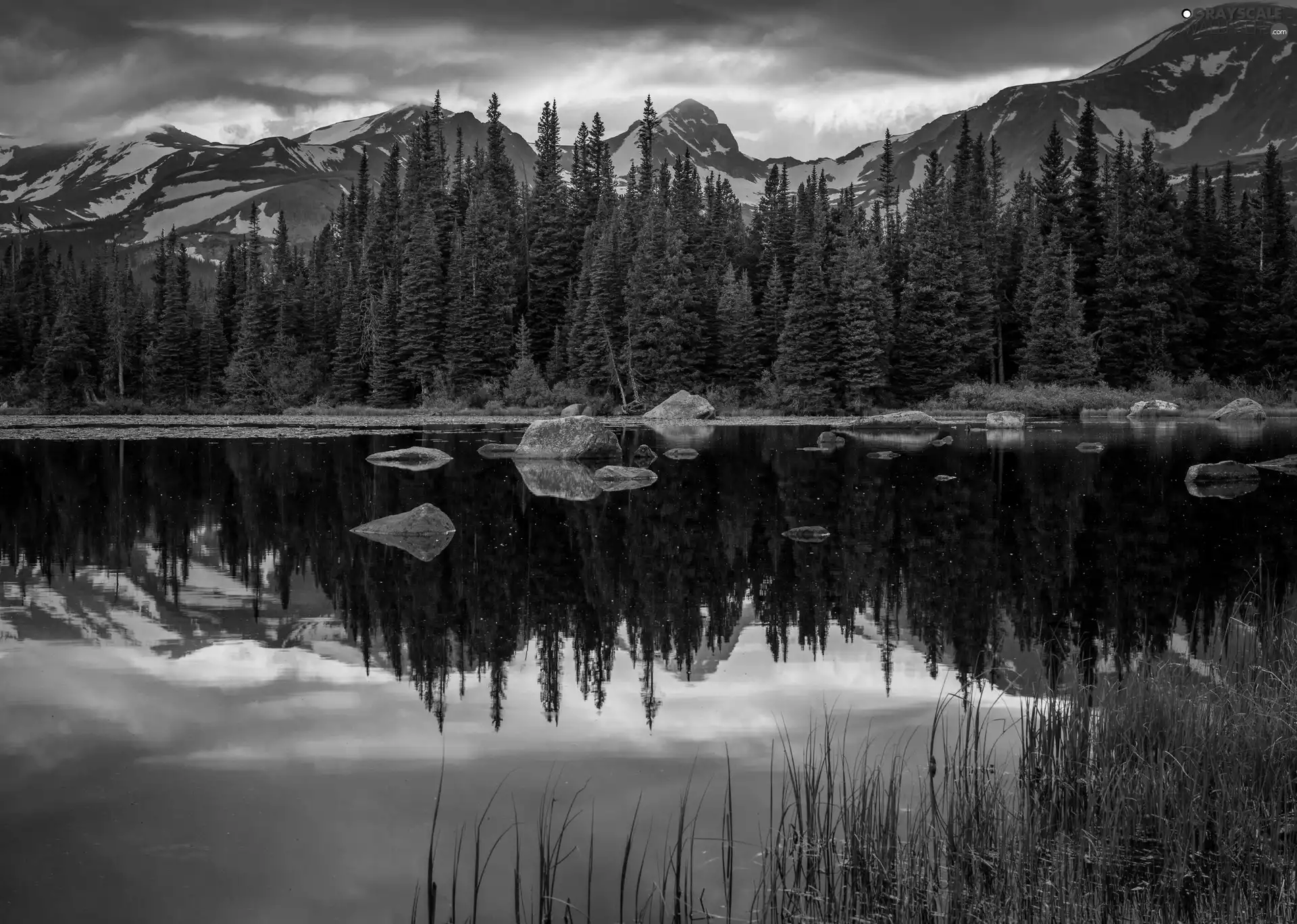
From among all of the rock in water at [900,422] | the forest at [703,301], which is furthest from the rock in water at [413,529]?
the forest at [703,301]

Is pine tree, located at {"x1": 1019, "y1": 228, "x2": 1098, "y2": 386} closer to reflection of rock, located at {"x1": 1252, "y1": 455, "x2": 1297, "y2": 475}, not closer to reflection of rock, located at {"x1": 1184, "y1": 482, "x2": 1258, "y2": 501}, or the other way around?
reflection of rock, located at {"x1": 1252, "y1": 455, "x2": 1297, "y2": 475}

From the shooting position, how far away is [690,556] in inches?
637

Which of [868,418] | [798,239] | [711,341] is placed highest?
[798,239]

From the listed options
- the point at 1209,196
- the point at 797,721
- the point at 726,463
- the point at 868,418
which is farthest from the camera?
the point at 1209,196

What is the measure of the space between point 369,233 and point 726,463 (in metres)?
68.0

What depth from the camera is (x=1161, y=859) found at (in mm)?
5344

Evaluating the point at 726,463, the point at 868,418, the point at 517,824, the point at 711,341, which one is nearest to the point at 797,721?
the point at 517,824

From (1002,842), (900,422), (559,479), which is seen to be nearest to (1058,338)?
(900,422)

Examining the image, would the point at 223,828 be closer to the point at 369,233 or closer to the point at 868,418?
the point at 868,418

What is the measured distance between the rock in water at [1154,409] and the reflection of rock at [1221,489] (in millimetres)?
36240

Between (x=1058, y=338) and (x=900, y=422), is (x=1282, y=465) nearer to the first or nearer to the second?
(x=900, y=422)

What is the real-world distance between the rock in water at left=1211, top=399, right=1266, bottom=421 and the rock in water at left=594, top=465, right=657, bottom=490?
131 ft

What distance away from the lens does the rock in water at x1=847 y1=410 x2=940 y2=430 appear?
176 feet

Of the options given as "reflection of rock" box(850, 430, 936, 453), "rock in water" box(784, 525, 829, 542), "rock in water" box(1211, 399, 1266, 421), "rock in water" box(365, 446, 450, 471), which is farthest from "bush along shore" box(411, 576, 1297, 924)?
"rock in water" box(1211, 399, 1266, 421)
